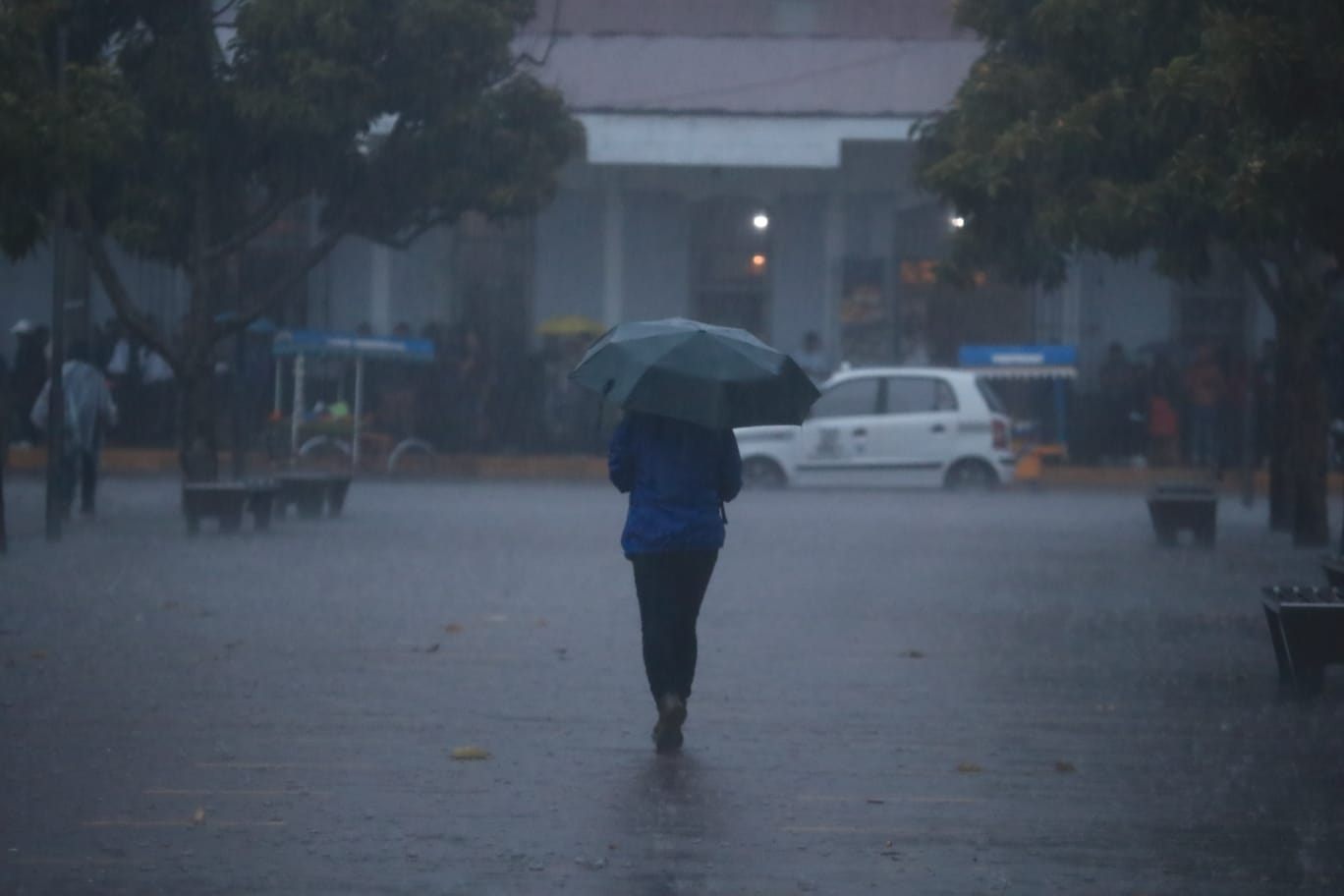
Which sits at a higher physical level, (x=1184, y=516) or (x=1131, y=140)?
(x=1131, y=140)

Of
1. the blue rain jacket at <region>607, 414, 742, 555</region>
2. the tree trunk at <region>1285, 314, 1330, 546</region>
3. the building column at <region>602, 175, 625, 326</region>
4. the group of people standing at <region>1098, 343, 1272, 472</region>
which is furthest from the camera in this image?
the building column at <region>602, 175, 625, 326</region>

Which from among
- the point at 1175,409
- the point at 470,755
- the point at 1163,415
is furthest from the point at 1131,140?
the point at 1175,409

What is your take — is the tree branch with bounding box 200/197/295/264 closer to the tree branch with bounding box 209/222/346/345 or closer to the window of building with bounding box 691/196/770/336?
the tree branch with bounding box 209/222/346/345

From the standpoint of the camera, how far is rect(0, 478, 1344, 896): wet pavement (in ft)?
21.4

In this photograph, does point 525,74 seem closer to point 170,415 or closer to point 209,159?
point 209,159

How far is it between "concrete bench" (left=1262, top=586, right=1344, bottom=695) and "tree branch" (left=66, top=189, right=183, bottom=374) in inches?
479

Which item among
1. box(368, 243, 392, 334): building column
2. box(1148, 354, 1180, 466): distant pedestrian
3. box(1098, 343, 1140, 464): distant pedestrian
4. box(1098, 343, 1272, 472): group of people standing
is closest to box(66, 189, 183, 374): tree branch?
box(368, 243, 392, 334): building column

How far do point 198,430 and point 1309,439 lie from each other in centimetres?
1051

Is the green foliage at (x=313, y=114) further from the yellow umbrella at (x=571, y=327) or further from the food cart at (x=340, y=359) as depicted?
the yellow umbrella at (x=571, y=327)

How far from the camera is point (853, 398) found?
27031 mm

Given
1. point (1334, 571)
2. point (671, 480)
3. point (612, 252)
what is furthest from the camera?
point (612, 252)

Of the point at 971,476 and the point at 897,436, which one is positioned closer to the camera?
the point at 897,436

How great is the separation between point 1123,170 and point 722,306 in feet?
54.8

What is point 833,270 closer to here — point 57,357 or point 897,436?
point 897,436
